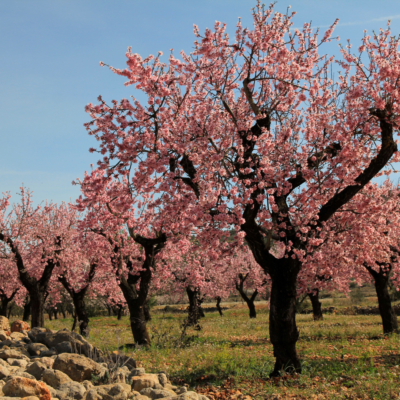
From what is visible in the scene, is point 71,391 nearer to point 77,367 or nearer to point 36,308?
point 77,367

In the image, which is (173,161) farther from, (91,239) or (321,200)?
(91,239)

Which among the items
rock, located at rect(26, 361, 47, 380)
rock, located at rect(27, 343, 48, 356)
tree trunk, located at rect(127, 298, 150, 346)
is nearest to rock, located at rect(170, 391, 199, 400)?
rock, located at rect(26, 361, 47, 380)

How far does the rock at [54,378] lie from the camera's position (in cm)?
663

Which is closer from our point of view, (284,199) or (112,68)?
(112,68)

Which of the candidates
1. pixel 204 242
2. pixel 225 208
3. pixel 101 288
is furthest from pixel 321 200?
pixel 101 288

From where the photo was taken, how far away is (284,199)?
9.65 m

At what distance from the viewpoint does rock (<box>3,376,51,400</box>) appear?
563cm

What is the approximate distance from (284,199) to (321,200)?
102 cm

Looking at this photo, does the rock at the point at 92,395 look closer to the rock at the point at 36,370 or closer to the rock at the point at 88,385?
the rock at the point at 88,385

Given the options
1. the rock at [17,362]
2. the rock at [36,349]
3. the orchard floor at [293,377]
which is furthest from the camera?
A: the rock at [36,349]

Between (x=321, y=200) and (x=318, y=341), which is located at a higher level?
(x=321, y=200)

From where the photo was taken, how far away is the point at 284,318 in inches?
351

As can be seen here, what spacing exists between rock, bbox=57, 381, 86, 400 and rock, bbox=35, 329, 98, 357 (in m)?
2.87

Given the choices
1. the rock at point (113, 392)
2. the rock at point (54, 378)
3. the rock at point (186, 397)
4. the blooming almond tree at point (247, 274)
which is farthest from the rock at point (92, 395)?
the blooming almond tree at point (247, 274)
